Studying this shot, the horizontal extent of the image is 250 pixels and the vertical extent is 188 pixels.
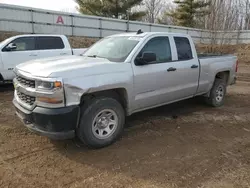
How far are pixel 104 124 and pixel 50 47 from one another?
6.78 meters

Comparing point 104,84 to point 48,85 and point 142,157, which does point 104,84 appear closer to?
point 48,85

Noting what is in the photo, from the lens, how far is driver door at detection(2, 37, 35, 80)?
9.05 metres

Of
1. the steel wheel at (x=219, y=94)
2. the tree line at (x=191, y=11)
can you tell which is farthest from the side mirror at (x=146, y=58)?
the tree line at (x=191, y=11)

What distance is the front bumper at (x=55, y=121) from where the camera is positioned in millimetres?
3715

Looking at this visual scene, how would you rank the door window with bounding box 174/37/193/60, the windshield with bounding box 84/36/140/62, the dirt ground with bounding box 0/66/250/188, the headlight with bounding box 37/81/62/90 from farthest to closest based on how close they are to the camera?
1. the door window with bounding box 174/37/193/60
2. the windshield with bounding box 84/36/140/62
3. the headlight with bounding box 37/81/62/90
4. the dirt ground with bounding box 0/66/250/188

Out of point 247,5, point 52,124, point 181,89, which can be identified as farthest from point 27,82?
point 247,5

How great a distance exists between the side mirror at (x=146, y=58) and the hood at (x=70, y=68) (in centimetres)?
42

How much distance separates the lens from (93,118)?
4109 millimetres

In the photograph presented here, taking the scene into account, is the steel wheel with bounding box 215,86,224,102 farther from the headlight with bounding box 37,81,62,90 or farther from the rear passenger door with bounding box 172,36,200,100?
the headlight with bounding box 37,81,62,90

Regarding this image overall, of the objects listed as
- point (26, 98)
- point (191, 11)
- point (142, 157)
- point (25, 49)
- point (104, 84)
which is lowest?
point (142, 157)

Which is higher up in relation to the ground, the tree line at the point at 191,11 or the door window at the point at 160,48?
the tree line at the point at 191,11

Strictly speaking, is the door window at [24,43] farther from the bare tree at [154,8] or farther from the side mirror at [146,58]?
the bare tree at [154,8]

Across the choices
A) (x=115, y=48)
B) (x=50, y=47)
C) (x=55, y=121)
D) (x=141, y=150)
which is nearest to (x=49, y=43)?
(x=50, y=47)

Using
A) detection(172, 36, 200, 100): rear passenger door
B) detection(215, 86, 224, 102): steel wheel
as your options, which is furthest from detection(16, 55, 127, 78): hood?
detection(215, 86, 224, 102): steel wheel
